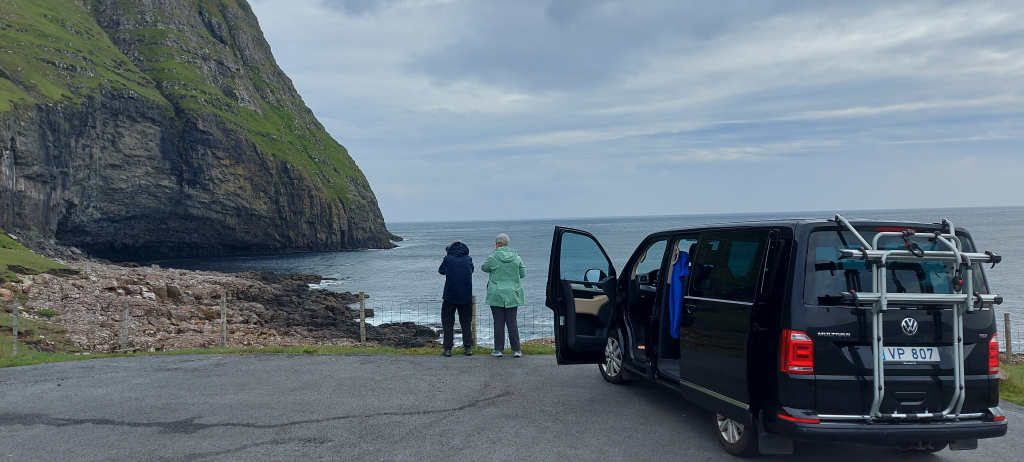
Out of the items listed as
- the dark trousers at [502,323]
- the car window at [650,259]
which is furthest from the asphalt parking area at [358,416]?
the car window at [650,259]

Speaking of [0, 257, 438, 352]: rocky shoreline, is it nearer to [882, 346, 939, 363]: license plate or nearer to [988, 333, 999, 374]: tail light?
[882, 346, 939, 363]: license plate

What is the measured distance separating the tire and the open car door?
98mm

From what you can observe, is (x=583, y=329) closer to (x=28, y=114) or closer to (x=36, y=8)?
(x=28, y=114)

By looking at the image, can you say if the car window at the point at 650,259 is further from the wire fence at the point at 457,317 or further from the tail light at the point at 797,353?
the wire fence at the point at 457,317

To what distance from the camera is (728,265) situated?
5543 mm

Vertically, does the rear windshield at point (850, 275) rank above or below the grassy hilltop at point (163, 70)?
below

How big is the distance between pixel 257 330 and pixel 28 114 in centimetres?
4509

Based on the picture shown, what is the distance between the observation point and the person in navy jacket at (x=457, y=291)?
33.6 feet

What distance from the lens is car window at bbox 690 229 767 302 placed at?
16.9ft

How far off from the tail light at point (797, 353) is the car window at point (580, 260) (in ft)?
12.7

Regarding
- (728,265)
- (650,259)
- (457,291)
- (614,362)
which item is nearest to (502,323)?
(457,291)

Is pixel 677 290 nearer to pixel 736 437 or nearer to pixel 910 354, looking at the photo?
pixel 736 437

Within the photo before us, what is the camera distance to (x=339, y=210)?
91750 mm

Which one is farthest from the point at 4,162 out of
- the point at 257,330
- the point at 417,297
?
the point at 257,330
